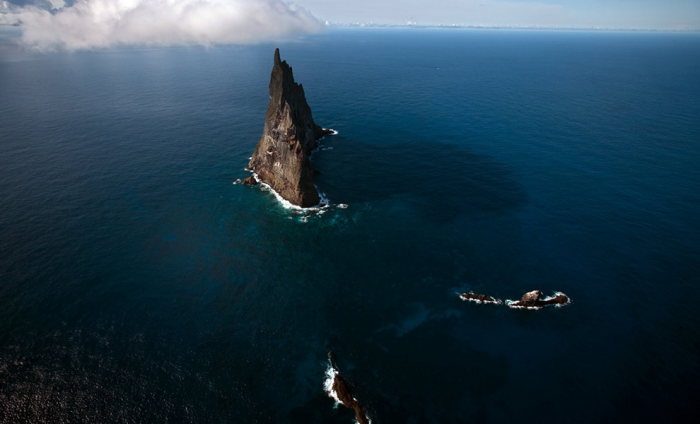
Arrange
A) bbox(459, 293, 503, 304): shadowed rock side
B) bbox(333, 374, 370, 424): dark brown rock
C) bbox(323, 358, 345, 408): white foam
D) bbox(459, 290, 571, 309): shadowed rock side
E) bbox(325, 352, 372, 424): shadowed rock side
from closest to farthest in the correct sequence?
bbox(333, 374, 370, 424): dark brown rock, bbox(325, 352, 372, 424): shadowed rock side, bbox(323, 358, 345, 408): white foam, bbox(459, 290, 571, 309): shadowed rock side, bbox(459, 293, 503, 304): shadowed rock side

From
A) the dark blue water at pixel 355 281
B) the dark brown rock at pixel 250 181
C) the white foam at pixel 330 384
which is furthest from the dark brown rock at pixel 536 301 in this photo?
the dark brown rock at pixel 250 181

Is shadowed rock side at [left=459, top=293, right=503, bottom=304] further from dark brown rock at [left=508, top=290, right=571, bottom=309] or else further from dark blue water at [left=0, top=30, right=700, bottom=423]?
dark brown rock at [left=508, top=290, right=571, bottom=309]

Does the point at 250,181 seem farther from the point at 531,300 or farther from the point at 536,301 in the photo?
the point at 536,301

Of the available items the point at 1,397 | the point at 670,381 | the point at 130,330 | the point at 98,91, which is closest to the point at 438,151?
the point at 670,381

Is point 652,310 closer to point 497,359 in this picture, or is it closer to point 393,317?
point 497,359

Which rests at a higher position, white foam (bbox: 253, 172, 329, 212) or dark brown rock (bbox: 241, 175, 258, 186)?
dark brown rock (bbox: 241, 175, 258, 186)

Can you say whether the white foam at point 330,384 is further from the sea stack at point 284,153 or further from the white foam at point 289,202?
the sea stack at point 284,153

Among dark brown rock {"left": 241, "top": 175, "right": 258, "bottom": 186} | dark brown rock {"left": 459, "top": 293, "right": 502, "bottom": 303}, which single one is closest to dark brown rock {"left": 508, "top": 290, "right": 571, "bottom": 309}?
dark brown rock {"left": 459, "top": 293, "right": 502, "bottom": 303}
